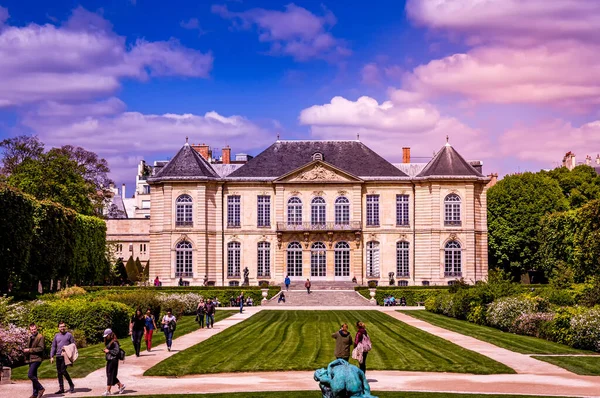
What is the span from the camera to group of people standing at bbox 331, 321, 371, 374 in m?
20.0

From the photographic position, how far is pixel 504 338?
31891 mm

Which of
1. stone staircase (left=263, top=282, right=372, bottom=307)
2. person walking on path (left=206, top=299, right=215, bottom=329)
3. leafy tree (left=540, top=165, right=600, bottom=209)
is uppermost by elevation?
leafy tree (left=540, top=165, right=600, bottom=209)

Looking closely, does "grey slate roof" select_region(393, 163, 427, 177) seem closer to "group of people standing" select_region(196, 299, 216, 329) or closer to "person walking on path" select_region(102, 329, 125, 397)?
"group of people standing" select_region(196, 299, 216, 329)

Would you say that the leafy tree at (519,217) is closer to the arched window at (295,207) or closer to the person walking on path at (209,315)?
the arched window at (295,207)

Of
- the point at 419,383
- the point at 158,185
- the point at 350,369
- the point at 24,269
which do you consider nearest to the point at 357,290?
the point at 158,185

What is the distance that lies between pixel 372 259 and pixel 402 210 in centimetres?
444

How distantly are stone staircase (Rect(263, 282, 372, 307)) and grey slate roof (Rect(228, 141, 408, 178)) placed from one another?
10.8m

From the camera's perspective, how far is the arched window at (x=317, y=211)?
6875 cm

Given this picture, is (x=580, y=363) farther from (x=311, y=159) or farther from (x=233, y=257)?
(x=311, y=159)

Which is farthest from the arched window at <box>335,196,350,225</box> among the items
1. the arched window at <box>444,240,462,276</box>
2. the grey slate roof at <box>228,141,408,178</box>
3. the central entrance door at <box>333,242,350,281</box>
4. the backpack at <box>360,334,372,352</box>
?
the backpack at <box>360,334,372,352</box>

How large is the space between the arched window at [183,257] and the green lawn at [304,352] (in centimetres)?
2910

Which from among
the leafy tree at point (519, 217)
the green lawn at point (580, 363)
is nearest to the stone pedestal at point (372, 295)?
the leafy tree at point (519, 217)

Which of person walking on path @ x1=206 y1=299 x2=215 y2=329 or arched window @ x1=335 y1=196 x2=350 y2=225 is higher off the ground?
arched window @ x1=335 y1=196 x2=350 y2=225

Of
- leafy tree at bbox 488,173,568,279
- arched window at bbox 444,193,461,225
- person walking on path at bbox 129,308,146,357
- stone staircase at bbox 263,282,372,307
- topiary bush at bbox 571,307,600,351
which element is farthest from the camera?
leafy tree at bbox 488,173,568,279
